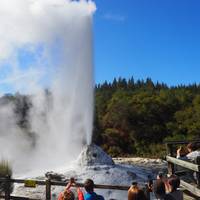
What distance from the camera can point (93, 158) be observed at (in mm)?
17578

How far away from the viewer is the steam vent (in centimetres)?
1737

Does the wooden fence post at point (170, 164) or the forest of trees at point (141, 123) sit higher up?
the forest of trees at point (141, 123)

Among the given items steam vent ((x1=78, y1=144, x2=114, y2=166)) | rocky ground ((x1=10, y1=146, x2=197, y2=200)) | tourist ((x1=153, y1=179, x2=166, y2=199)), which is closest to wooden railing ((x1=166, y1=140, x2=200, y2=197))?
tourist ((x1=153, y1=179, x2=166, y2=199))

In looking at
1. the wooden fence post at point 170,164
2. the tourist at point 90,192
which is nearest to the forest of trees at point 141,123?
the wooden fence post at point 170,164

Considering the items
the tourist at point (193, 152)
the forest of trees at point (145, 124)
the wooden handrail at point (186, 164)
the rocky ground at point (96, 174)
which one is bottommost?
the rocky ground at point (96, 174)

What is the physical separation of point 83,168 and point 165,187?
1139cm

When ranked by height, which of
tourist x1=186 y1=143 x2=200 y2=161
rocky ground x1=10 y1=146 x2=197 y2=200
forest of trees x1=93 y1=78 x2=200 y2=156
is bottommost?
rocky ground x1=10 y1=146 x2=197 y2=200

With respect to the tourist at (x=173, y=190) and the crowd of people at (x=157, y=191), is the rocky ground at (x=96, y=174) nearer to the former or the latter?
the crowd of people at (x=157, y=191)

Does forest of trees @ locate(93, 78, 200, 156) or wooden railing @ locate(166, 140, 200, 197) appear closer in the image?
wooden railing @ locate(166, 140, 200, 197)

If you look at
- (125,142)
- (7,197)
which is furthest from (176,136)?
(7,197)

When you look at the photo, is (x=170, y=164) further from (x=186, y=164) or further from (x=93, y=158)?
(x=93, y=158)

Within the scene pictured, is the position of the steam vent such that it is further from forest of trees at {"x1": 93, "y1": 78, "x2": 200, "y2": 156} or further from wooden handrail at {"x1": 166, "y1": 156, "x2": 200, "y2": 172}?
forest of trees at {"x1": 93, "y1": 78, "x2": 200, "y2": 156}

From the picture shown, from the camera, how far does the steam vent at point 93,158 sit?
57.0 ft

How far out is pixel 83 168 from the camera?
55.7 feet
